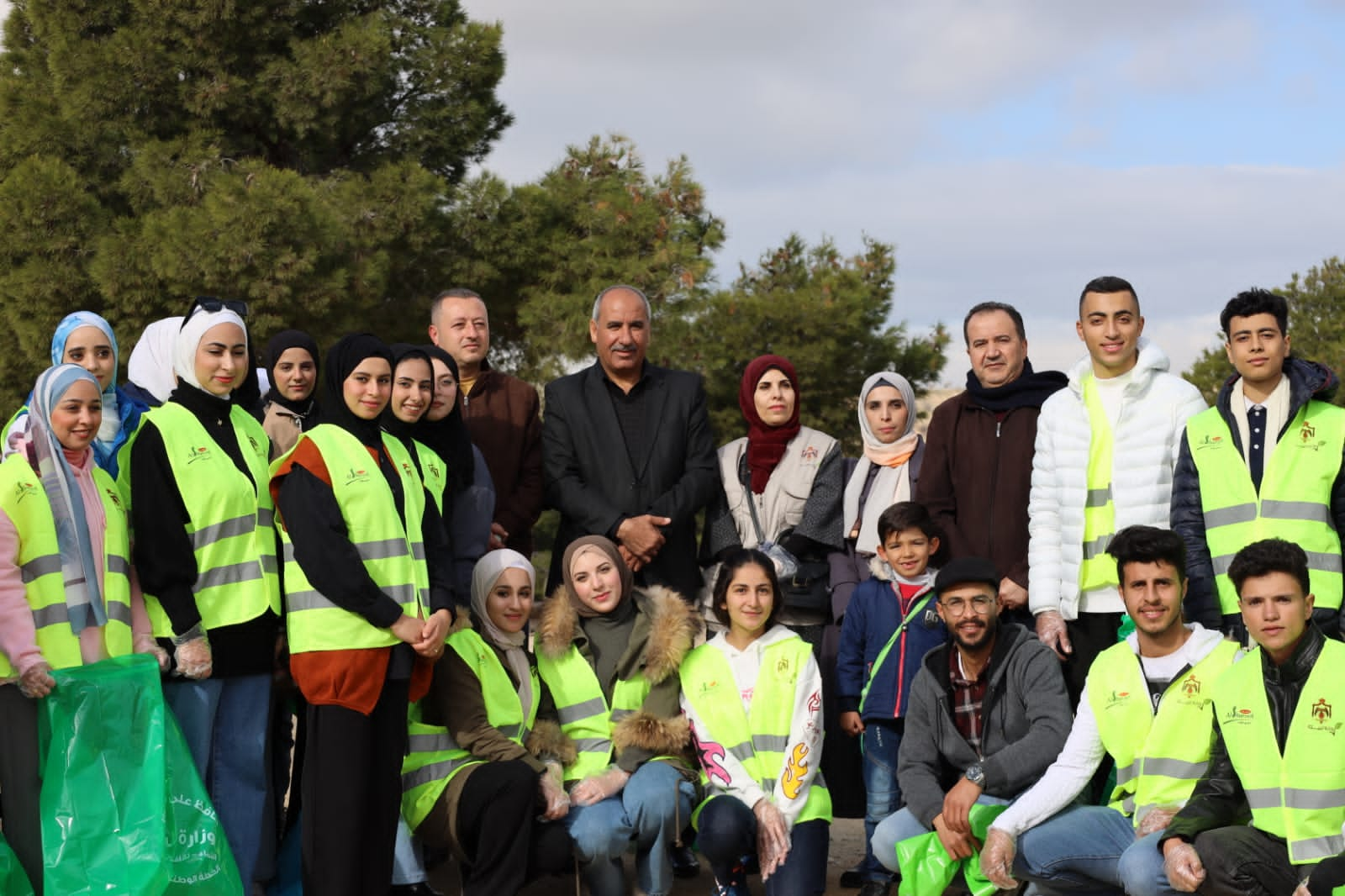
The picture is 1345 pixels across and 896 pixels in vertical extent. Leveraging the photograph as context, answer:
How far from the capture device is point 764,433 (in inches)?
240

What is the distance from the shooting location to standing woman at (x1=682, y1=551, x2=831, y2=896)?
512 cm

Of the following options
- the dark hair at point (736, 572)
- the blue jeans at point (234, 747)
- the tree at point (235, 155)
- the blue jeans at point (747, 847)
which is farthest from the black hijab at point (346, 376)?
the tree at point (235, 155)

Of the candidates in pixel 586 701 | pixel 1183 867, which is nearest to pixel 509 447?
pixel 586 701

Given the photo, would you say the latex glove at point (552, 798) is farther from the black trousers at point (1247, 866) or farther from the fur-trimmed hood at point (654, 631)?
the black trousers at point (1247, 866)

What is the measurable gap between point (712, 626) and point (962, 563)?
48.1 inches

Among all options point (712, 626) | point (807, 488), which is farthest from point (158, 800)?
point (807, 488)

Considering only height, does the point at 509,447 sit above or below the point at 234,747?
above

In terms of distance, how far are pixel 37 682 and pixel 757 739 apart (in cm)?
246

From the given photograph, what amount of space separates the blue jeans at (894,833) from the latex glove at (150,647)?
253 centimetres

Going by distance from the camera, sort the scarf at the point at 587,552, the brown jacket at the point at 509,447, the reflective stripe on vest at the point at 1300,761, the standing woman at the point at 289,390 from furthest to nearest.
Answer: the brown jacket at the point at 509,447
the standing woman at the point at 289,390
the scarf at the point at 587,552
the reflective stripe on vest at the point at 1300,761

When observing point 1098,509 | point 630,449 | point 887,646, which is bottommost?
point 887,646

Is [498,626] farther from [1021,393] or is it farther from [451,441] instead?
[1021,393]

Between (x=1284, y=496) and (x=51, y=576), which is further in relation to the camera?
(x=1284, y=496)

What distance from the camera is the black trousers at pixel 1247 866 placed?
13.9 ft
